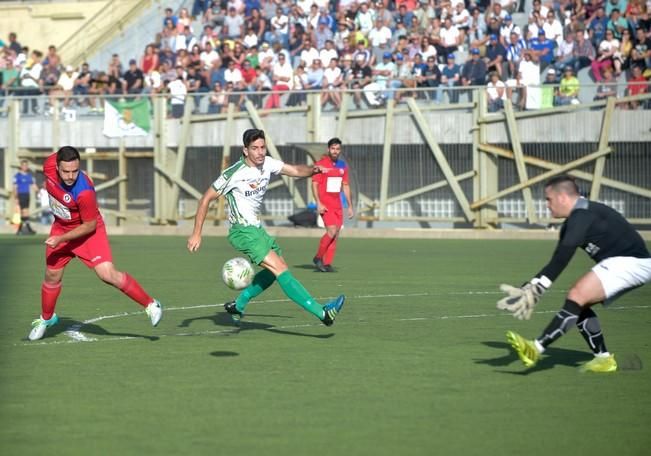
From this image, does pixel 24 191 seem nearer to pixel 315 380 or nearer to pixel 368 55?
pixel 368 55

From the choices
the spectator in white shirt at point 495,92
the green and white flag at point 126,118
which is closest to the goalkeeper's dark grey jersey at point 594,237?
the spectator in white shirt at point 495,92

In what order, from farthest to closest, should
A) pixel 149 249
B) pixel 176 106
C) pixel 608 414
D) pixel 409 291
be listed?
pixel 176 106
pixel 149 249
pixel 409 291
pixel 608 414

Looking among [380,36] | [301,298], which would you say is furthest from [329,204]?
[380,36]

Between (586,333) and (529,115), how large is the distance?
1941 cm

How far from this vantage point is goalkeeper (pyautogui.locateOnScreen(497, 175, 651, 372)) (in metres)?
8.58

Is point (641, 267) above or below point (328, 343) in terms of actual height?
above

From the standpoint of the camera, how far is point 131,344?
10617mm

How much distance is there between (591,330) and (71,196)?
15.0 ft

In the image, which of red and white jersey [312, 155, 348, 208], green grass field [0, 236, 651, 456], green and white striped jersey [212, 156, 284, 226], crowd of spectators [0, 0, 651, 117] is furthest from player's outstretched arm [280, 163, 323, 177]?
crowd of spectators [0, 0, 651, 117]

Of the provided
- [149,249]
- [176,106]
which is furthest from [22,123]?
[149,249]

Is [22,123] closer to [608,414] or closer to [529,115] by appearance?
[529,115]

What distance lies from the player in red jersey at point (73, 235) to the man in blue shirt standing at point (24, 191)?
2098 centimetres

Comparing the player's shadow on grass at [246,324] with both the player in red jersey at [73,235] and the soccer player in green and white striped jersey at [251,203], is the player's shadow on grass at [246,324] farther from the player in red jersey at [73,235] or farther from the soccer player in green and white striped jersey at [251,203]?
the player in red jersey at [73,235]

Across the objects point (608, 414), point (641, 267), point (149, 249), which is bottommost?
point (149, 249)
